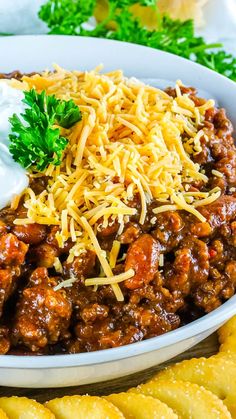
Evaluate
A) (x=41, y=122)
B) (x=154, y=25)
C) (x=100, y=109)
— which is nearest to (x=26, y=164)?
(x=41, y=122)

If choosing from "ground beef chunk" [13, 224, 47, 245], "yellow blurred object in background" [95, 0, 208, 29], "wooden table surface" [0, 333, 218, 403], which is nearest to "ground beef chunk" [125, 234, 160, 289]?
"ground beef chunk" [13, 224, 47, 245]

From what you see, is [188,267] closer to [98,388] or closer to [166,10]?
[98,388]

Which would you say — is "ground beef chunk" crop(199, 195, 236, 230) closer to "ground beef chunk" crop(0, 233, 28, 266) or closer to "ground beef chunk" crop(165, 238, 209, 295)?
"ground beef chunk" crop(165, 238, 209, 295)

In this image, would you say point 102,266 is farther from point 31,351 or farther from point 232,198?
point 232,198

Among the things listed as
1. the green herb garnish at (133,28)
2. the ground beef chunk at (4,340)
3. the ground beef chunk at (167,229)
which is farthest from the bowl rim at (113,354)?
the green herb garnish at (133,28)

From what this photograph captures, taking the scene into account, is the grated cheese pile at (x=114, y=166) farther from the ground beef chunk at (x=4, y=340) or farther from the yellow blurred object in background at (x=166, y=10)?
the yellow blurred object in background at (x=166, y=10)

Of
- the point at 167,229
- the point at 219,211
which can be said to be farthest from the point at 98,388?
the point at 219,211
